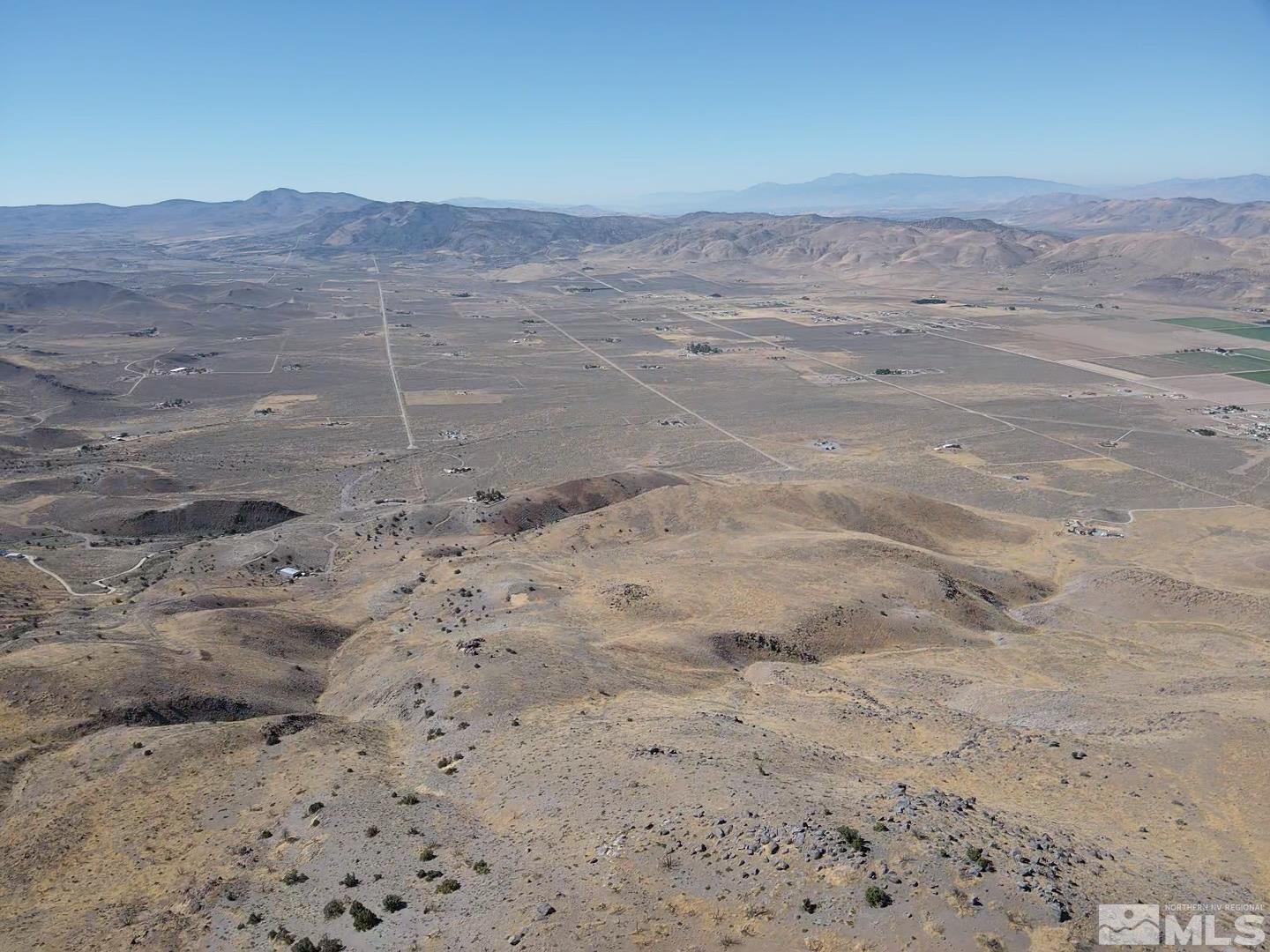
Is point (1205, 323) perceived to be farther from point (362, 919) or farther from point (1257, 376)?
point (362, 919)

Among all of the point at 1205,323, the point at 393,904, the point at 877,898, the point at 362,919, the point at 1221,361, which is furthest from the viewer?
the point at 1205,323

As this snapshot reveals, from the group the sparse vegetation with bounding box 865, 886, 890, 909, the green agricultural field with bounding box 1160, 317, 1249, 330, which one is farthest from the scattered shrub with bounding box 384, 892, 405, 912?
the green agricultural field with bounding box 1160, 317, 1249, 330

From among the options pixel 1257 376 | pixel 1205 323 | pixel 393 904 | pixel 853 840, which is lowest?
pixel 1257 376

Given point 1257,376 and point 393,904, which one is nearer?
point 393,904

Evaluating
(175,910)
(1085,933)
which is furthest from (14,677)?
(1085,933)

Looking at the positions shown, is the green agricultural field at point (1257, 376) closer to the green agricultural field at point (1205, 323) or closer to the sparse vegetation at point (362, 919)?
the green agricultural field at point (1205, 323)

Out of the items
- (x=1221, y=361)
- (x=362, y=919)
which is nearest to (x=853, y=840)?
(x=362, y=919)

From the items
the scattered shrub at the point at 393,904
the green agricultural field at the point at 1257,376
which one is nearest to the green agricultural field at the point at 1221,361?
the green agricultural field at the point at 1257,376
